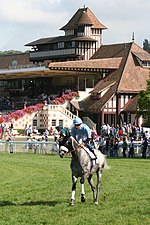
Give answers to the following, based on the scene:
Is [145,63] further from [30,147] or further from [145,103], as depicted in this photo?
[30,147]

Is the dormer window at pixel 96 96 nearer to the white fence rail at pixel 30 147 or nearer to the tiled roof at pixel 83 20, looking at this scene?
the tiled roof at pixel 83 20

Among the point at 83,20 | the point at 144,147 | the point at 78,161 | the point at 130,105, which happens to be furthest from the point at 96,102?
the point at 78,161

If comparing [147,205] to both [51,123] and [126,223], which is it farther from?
[51,123]

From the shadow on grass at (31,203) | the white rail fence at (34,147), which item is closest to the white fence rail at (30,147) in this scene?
the white rail fence at (34,147)

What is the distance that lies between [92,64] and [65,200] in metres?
48.8

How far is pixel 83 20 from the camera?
73.2 metres

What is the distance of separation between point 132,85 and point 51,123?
9254 millimetres

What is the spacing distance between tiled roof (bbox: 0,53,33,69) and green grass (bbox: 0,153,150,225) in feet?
204

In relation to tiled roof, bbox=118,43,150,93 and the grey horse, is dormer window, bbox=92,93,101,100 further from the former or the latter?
the grey horse

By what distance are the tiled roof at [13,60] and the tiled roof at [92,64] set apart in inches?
780

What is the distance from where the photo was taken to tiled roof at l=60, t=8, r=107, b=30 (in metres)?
73.1

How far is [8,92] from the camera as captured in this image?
242 ft

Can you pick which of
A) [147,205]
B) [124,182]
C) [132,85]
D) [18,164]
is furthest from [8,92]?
[147,205]

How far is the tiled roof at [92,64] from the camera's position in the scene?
5958 centimetres
